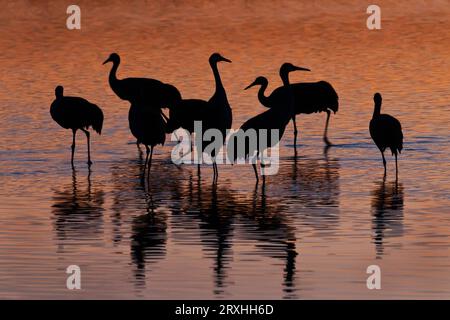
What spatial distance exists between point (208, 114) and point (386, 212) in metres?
5.32

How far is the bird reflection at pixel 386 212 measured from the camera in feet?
55.8

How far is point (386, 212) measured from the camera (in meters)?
18.7

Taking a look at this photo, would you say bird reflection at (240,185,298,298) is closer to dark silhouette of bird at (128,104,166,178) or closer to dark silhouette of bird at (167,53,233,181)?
dark silhouette of bird at (167,53,233,181)

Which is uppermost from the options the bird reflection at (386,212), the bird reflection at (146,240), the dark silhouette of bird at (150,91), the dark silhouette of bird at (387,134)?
the dark silhouette of bird at (150,91)

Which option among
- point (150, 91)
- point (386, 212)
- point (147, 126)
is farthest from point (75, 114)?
point (386, 212)

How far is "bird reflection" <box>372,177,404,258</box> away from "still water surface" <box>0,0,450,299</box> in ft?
0.09

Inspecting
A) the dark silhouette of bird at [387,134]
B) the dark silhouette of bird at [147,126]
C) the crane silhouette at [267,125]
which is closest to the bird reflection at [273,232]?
the crane silhouette at [267,125]

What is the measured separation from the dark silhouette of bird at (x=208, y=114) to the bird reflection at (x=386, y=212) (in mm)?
2784

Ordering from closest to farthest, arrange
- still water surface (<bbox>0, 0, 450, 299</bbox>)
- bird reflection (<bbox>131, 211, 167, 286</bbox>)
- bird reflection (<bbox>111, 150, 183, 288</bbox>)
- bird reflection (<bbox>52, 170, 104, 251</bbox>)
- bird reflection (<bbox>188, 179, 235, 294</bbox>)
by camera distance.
Result: still water surface (<bbox>0, 0, 450, 299</bbox>), bird reflection (<bbox>188, 179, 235, 294</bbox>), bird reflection (<bbox>131, 211, 167, 286</bbox>), bird reflection (<bbox>111, 150, 183, 288</bbox>), bird reflection (<bbox>52, 170, 104, 251</bbox>)

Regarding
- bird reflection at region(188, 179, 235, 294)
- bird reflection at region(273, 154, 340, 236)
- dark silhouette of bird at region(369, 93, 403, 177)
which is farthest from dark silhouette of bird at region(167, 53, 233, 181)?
dark silhouette of bird at region(369, 93, 403, 177)

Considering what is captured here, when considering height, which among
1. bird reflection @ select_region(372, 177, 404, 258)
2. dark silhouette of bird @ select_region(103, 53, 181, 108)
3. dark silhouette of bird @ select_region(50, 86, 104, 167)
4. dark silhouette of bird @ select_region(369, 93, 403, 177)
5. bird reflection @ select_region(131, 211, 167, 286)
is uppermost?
dark silhouette of bird @ select_region(103, 53, 181, 108)

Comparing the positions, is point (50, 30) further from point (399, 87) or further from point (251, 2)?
point (399, 87)

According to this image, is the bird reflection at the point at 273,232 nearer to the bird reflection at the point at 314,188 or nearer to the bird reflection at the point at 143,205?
the bird reflection at the point at 314,188

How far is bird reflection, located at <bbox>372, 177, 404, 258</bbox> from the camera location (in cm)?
1702
